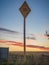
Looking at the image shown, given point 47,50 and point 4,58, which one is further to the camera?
point 47,50

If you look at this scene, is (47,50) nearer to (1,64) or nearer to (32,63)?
(32,63)

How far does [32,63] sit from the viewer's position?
624cm

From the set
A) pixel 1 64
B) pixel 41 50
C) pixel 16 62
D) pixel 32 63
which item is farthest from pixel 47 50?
pixel 1 64

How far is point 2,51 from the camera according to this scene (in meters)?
6.07

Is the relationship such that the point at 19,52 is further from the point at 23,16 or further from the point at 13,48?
the point at 23,16

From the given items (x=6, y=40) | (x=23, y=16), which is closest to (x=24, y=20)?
(x=23, y=16)

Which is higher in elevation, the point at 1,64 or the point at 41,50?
→ the point at 41,50

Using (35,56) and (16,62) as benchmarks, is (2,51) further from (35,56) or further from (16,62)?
(35,56)

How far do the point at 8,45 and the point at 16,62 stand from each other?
0.57 meters

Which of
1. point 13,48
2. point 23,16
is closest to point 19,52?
point 13,48

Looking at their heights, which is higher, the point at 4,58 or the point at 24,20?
the point at 24,20

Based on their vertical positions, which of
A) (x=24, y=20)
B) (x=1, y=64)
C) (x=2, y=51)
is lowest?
(x=1, y=64)

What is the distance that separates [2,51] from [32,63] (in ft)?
3.29

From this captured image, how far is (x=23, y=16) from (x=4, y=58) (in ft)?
4.58
